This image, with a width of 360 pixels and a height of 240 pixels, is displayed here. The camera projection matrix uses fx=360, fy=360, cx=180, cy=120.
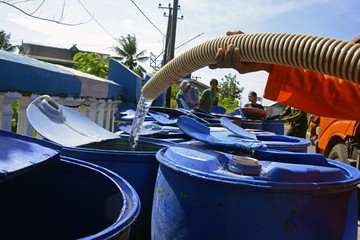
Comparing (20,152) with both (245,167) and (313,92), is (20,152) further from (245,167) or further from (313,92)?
(313,92)

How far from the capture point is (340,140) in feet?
15.7

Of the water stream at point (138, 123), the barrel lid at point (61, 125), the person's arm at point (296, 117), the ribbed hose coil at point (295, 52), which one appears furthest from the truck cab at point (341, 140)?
the barrel lid at point (61, 125)

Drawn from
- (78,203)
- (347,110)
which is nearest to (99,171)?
(78,203)

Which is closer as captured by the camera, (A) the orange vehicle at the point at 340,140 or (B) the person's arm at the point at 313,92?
(B) the person's arm at the point at 313,92

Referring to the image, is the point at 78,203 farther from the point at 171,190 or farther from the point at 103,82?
the point at 103,82

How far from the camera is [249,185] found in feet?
3.69

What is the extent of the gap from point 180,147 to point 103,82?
8.96 feet

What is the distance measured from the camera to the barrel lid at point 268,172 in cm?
112

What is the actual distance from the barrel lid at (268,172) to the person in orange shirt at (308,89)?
39 cm

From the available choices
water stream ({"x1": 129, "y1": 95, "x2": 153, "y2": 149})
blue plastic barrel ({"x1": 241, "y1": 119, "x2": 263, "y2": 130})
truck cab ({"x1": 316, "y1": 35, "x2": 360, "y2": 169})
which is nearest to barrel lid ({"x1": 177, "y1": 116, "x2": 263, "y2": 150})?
water stream ({"x1": 129, "y1": 95, "x2": 153, "y2": 149})

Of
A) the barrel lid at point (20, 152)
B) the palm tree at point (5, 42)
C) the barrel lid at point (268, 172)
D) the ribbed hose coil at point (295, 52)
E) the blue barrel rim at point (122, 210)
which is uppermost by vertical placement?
the palm tree at point (5, 42)

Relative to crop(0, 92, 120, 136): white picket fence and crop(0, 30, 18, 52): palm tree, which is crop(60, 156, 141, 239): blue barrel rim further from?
crop(0, 30, 18, 52): palm tree

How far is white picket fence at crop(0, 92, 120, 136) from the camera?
2227mm

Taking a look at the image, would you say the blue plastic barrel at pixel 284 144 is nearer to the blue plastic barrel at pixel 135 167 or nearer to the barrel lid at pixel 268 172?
the barrel lid at pixel 268 172
